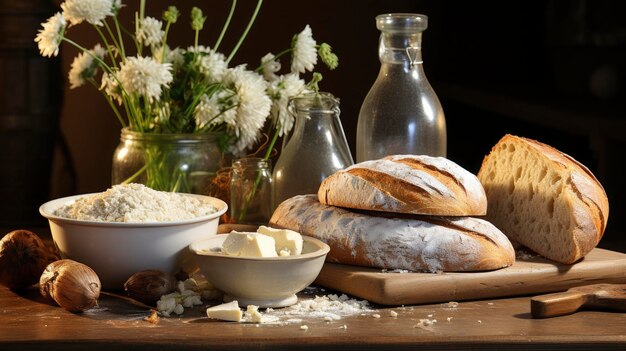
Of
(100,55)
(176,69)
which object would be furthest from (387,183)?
(100,55)

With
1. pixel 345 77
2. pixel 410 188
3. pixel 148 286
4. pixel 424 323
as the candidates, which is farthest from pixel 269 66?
pixel 345 77

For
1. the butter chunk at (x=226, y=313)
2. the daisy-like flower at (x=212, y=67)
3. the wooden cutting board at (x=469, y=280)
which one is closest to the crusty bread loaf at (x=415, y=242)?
the wooden cutting board at (x=469, y=280)

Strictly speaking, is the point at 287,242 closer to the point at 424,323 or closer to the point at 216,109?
the point at 424,323

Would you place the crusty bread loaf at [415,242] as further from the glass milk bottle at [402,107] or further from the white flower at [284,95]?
the white flower at [284,95]

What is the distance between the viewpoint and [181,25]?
121 inches

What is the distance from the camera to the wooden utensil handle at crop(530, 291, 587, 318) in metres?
1.30

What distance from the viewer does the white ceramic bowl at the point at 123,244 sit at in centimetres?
139

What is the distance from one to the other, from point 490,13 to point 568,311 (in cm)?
220

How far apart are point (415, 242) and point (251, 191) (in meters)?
0.42

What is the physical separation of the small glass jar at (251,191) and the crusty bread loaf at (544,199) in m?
0.38

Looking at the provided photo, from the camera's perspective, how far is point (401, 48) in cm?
174

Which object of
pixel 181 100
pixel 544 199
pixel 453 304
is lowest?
pixel 453 304

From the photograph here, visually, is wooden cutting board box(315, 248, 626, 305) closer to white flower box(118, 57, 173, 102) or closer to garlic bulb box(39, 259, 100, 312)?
garlic bulb box(39, 259, 100, 312)

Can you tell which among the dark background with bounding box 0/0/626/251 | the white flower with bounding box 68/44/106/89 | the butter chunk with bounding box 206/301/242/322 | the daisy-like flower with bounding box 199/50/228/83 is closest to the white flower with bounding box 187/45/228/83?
the daisy-like flower with bounding box 199/50/228/83
